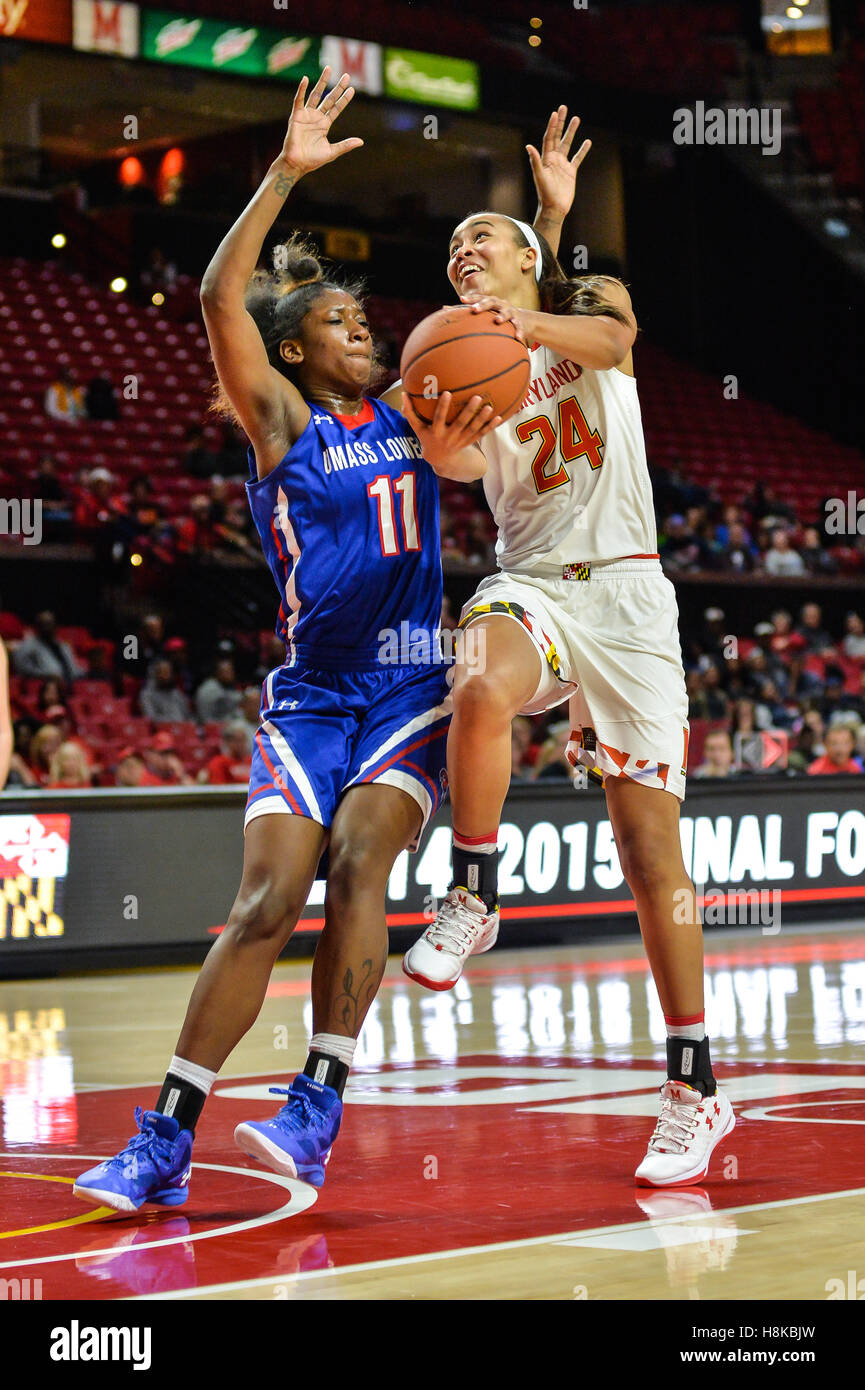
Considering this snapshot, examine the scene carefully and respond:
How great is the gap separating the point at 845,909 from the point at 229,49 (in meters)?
13.0

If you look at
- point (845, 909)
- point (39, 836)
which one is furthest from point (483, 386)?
point (845, 909)

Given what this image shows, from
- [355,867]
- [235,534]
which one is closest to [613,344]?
[355,867]

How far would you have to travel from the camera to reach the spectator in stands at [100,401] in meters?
17.8

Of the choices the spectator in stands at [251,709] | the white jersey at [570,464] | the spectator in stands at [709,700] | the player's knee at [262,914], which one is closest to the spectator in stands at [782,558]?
the spectator in stands at [709,700]

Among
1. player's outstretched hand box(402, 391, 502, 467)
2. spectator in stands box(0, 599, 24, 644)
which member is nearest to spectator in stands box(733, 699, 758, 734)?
spectator in stands box(0, 599, 24, 644)

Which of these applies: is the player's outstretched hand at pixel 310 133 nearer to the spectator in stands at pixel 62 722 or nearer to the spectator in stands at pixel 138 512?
the spectator in stands at pixel 62 722

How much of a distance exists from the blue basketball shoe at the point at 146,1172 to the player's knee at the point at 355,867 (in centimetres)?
61

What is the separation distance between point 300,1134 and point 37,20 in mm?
17682

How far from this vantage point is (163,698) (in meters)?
13.6

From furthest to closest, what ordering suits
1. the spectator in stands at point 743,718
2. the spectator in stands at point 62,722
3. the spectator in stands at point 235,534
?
the spectator in stands at point 235,534
the spectator in stands at point 743,718
the spectator in stands at point 62,722

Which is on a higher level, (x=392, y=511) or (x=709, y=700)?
(x=709, y=700)

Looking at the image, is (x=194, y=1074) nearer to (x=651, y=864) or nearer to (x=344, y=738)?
(x=344, y=738)
